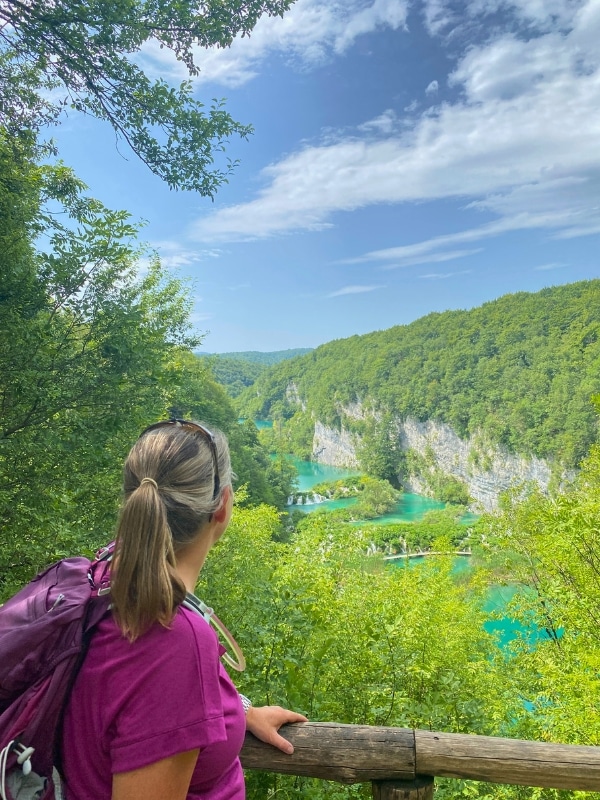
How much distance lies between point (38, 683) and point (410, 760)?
110 cm

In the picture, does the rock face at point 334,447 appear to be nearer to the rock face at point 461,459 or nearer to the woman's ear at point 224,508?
the rock face at point 461,459

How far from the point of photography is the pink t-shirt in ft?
2.62

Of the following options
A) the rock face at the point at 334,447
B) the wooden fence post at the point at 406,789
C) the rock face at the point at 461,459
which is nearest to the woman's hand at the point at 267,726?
the wooden fence post at the point at 406,789

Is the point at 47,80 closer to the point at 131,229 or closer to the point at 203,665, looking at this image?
the point at 131,229

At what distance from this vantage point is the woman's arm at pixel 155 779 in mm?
Answer: 802

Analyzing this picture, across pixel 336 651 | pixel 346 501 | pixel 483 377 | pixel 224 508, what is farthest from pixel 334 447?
pixel 224 508

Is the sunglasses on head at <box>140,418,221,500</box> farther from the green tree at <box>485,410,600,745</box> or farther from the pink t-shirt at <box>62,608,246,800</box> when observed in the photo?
the green tree at <box>485,410,600,745</box>

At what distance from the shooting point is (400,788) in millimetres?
1488

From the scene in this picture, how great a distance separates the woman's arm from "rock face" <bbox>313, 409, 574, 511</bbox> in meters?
53.7

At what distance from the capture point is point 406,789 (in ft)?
4.88

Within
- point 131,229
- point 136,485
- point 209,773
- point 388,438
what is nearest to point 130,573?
point 136,485

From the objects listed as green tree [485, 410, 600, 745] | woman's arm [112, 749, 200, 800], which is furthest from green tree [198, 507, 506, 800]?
woman's arm [112, 749, 200, 800]

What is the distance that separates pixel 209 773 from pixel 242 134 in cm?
501

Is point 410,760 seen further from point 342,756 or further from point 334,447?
point 334,447
